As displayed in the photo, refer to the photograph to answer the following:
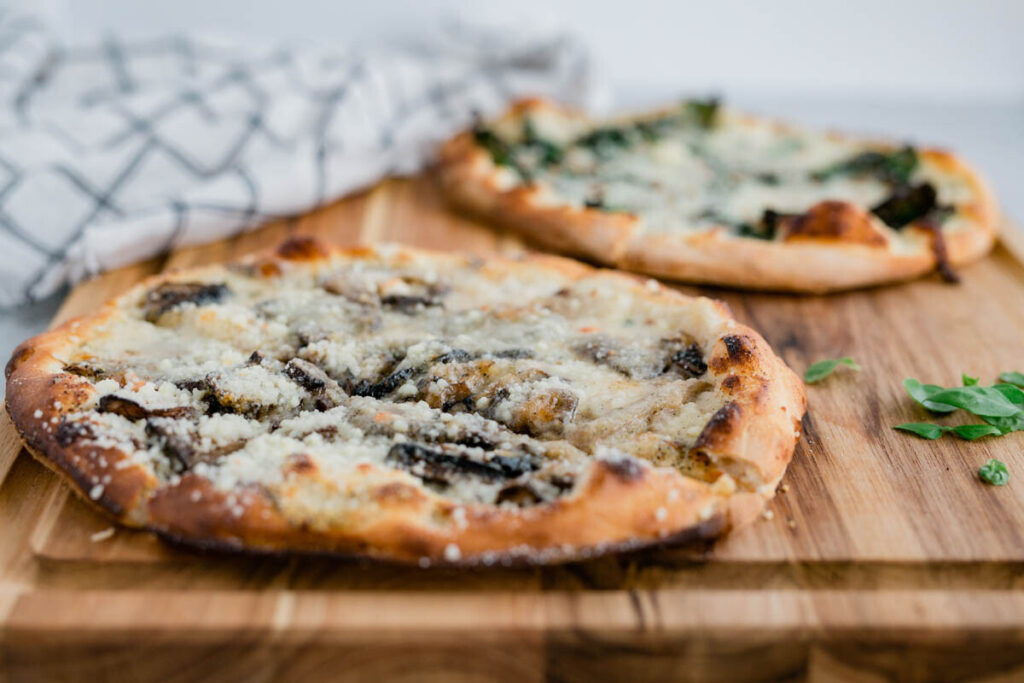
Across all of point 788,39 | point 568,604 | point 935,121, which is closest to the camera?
point 568,604

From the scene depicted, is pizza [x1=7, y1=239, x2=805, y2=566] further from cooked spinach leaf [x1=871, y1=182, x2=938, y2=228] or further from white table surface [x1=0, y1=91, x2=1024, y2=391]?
white table surface [x1=0, y1=91, x2=1024, y2=391]

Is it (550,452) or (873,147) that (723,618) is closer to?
(550,452)

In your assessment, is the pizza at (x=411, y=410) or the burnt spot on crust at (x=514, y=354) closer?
the pizza at (x=411, y=410)

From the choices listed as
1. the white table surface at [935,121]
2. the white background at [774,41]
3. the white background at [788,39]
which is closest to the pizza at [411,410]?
the white table surface at [935,121]

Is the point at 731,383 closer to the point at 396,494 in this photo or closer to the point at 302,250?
the point at 396,494

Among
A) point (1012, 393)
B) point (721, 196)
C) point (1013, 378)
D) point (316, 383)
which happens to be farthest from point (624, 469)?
point (721, 196)

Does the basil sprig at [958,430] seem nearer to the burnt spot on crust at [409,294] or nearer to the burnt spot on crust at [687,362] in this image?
the burnt spot on crust at [687,362]
